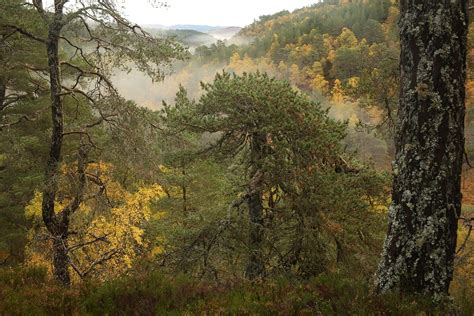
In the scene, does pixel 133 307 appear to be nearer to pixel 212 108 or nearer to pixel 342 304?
pixel 342 304

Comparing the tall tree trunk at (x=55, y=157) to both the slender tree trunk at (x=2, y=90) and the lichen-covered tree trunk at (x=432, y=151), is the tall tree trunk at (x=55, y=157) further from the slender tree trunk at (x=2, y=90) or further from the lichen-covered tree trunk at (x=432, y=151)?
the slender tree trunk at (x=2, y=90)

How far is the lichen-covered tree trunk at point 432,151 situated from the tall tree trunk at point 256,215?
236 inches

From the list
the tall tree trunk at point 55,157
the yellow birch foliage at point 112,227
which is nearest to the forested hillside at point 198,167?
the tall tree trunk at point 55,157

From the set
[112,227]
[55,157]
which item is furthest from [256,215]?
[112,227]

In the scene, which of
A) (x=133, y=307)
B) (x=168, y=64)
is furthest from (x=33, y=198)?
(x=133, y=307)

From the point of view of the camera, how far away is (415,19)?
4.42 m

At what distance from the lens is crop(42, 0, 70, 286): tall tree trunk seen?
7980 mm

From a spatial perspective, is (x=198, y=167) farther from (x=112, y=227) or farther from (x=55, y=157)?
(x=55, y=157)

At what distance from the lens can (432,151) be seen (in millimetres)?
4270

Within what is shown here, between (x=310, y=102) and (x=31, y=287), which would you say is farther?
(x=310, y=102)

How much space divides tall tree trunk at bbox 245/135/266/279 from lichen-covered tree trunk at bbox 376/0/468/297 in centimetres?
599

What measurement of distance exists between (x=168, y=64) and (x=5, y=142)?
709 centimetres

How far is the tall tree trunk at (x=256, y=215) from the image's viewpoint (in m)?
10.6

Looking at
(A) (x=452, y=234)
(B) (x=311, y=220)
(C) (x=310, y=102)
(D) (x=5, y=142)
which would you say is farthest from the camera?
(D) (x=5, y=142)
